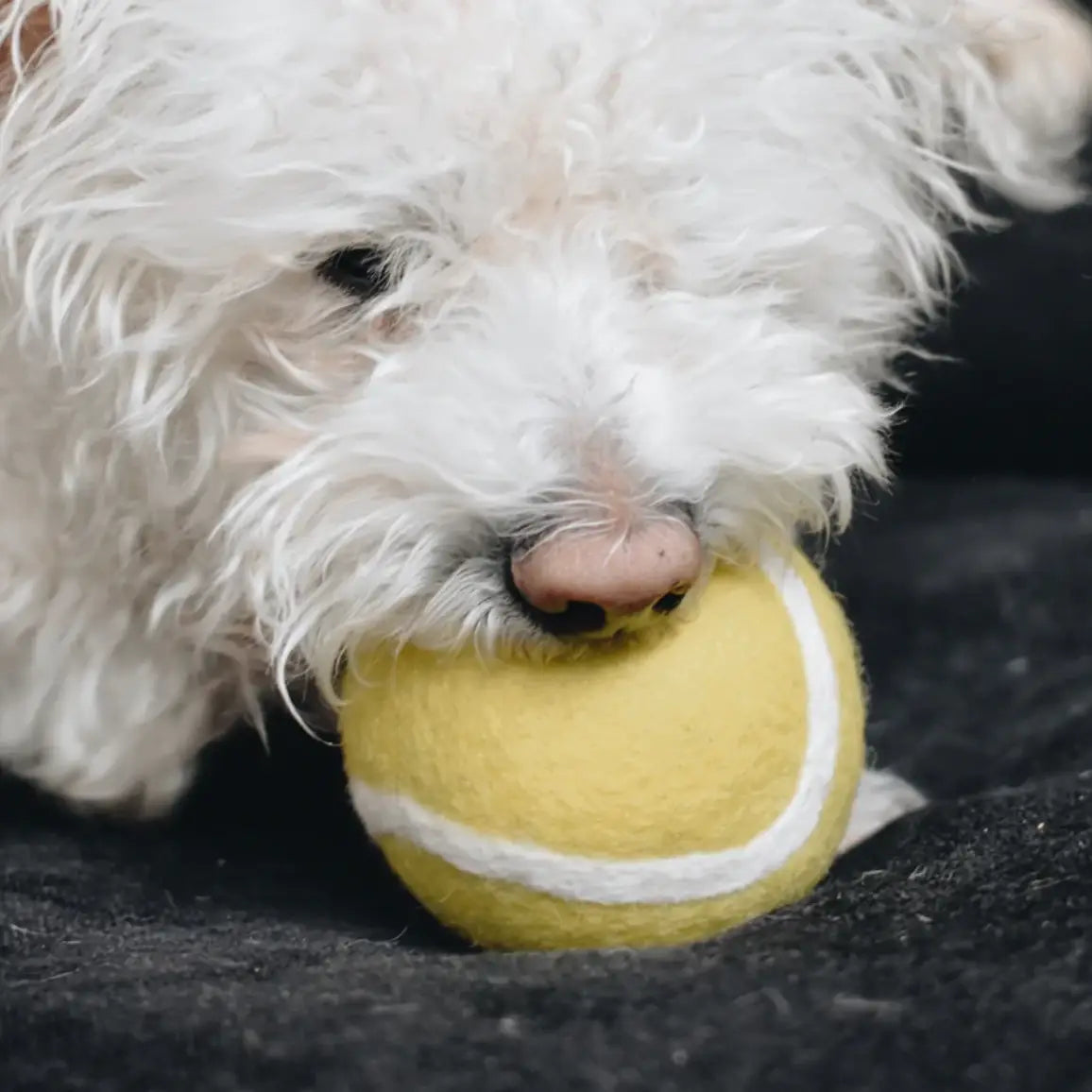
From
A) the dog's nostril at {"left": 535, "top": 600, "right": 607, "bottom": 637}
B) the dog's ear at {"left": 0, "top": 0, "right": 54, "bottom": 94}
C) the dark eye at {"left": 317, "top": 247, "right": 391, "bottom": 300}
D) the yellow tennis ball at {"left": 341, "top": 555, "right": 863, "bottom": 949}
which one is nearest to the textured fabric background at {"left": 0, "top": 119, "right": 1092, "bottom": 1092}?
the yellow tennis ball at {"left": 341, "top": 555, "right": 863, "bottom": 949}

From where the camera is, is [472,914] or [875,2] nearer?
[472,914]

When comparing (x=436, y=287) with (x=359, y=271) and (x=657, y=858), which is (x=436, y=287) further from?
(x=657, y=858)

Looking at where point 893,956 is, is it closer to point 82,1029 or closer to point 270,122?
point 82,1029

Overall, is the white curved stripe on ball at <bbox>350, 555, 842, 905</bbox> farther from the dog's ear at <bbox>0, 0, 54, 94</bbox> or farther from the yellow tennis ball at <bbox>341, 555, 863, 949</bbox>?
the dog's ear at <bbox>0, 0, 54, 94</bbox>

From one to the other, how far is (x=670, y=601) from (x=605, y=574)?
46mm

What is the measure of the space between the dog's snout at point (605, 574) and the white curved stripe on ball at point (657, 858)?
0.10 meters

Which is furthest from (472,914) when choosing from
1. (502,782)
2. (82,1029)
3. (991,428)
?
(991,428)

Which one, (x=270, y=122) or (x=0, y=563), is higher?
(x=270, y=122)

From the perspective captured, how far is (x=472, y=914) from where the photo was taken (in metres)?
0.78

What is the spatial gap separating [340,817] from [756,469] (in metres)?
0.39

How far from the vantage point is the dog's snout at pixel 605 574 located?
0.71 meters

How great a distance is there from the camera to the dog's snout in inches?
28.1

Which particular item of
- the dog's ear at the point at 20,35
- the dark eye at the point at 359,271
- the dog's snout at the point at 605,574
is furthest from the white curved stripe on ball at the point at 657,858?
Answer: the dog's ear at the point at 20,35

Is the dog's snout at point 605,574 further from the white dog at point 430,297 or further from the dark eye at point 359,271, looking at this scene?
the dark eye at point 359,271
